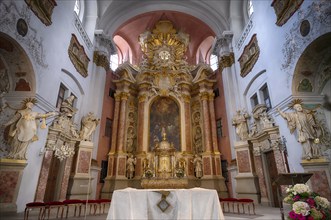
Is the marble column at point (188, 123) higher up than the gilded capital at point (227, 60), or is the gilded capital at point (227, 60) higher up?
the gilded capital at point (227, 60)

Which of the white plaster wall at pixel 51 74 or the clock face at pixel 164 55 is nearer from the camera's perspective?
the white plaster wall at pixel 51 74

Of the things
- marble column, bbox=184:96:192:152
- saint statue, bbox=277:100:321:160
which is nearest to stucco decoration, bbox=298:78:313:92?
saint statue, bbox=277:100:321:160

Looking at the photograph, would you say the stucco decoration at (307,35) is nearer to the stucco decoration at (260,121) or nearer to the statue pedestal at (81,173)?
the stucco decoration at (260,121)

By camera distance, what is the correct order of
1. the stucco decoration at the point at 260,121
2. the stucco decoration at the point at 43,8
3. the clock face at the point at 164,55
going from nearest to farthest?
1. the stucco decoration at the point at 43,8
2. the stucco decoration at the point at 260,121
3. the clock face at the point at 164,55

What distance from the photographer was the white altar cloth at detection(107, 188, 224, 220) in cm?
419

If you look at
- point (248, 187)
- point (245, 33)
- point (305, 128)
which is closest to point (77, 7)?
point (245, 33)

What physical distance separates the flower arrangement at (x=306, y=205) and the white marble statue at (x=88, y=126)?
8.78 meters

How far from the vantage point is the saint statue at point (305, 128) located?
614 cm

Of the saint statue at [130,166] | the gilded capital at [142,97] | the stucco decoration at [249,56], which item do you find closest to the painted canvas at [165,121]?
the gilded capital at [142,97]

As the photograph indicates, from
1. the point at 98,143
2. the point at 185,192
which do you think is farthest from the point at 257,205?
the point at 98,143

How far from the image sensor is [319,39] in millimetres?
5867

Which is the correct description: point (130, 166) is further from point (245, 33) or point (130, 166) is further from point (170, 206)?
point (245, 33)

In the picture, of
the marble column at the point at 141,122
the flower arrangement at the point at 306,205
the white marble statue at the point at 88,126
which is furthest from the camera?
the marble column at the point at 141,122

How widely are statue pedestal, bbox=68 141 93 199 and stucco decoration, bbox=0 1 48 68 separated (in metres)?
4.25
